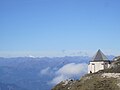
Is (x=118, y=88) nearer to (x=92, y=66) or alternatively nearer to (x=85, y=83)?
(x=85, y=83)

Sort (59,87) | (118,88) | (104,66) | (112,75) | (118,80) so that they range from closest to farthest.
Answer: (118,88)
(118,80)
(112,75)
(59,87)
(104,66)

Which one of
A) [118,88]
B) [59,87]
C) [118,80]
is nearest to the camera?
[118,88]

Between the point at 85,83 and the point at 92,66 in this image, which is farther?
the point at 92,66

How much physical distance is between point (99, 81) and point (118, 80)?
14.9 feet

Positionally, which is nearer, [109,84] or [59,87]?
[109,84]

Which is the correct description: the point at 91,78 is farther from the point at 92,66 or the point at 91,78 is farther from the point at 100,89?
the point at 92,66

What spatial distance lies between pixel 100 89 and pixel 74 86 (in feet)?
27.9

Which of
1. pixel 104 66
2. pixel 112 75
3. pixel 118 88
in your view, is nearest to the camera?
pixel 118 88

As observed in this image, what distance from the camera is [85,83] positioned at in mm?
71062

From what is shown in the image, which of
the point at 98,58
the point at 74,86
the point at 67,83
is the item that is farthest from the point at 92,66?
the point at 74,86

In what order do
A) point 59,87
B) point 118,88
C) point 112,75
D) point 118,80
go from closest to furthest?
1. point 118,88
2. point 118,80
3. point 112,75
4. point 59,87

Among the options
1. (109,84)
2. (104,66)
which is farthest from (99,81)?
(104,66)

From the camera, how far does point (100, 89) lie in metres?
65.2

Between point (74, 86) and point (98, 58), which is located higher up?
point (98, 58)
